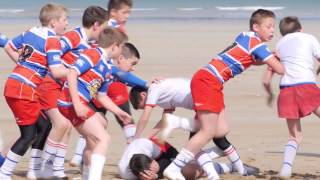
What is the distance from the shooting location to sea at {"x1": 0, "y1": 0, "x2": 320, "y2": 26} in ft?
108

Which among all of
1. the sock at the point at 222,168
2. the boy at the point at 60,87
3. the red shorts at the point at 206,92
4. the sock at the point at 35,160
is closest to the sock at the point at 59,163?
the boy at the point at 60,87

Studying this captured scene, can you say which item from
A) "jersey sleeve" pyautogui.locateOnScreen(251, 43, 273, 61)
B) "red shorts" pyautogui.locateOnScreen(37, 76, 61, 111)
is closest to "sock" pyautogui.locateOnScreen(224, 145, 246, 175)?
"jersey sleeve" pyautogui.locateOnScreen(251, 43, 273, 61)

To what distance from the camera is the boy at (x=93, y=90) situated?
766 centimetres

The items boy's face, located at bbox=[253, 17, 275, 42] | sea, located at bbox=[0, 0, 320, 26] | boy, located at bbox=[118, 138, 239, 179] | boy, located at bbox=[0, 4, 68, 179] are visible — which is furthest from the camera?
sea, located at bbox=[0, 0, 320, 26]

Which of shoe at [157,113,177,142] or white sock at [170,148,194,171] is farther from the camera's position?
shoe at [157,113,177,142]

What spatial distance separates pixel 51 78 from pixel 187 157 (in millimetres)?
1418

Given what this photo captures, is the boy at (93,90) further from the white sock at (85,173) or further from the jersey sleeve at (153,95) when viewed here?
the jersey sleeve at (153,95)

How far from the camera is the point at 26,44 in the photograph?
826 cm

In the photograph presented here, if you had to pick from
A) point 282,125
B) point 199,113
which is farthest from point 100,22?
point 282,125

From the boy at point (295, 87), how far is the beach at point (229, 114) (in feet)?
1.12

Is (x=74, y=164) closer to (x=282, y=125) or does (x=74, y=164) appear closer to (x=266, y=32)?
(x=266, y=32)

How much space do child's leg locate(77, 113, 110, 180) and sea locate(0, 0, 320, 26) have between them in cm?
2251

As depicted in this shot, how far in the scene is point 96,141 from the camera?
7750 mm

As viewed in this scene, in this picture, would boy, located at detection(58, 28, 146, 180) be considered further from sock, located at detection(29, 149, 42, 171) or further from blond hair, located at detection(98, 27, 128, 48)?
sock, located at detection(29, 149, 42, 171)
